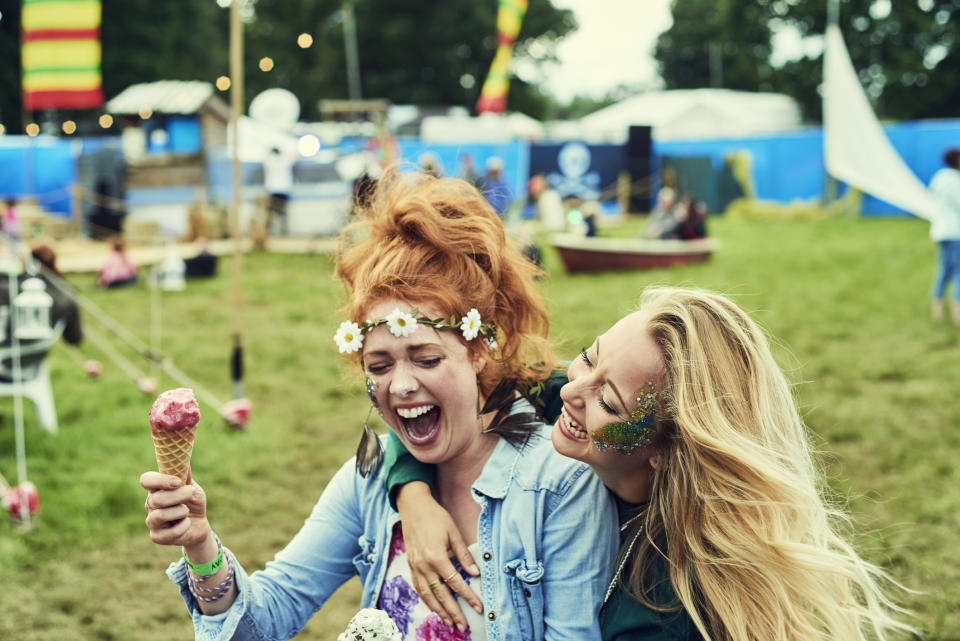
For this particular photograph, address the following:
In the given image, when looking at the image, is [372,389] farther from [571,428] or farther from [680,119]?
[680,119]

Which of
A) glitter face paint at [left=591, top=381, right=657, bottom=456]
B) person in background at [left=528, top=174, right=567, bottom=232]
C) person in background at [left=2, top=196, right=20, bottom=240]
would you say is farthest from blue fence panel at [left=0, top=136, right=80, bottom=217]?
glitter face paint at [left=591, top=381, right=657, bottom=456]

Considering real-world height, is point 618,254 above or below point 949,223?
below

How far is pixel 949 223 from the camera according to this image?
8.21 m

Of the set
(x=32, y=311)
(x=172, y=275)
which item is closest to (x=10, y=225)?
(x=172, y=275)

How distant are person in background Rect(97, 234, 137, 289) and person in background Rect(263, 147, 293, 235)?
5203 mm

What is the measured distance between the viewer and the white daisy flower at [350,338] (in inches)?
74.7

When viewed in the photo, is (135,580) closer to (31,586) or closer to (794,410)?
(31,586)

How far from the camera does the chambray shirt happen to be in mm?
1716

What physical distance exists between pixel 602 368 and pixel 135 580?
3243 mm

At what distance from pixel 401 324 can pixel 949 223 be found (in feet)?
26.2

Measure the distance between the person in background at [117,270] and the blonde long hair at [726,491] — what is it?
11.2 meters

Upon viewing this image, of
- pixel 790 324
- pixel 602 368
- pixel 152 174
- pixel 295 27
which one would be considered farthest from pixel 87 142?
pixel 295 27

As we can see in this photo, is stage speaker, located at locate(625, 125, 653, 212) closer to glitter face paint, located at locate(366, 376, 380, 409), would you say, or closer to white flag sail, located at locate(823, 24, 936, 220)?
white flag sail, located at locate(823, 24, 936, 220)

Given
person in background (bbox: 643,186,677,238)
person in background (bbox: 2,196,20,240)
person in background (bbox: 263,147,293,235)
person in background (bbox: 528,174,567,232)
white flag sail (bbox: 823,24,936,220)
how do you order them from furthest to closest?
person in background (bbox: 528,174,567,232) < person in background (bbox: 263,147,293,235) < person in background (bbox: 643,186,677,238) < person in background (bbox: 2,196,20,240) < white flag sail (bbox: 823,24,936,220)
